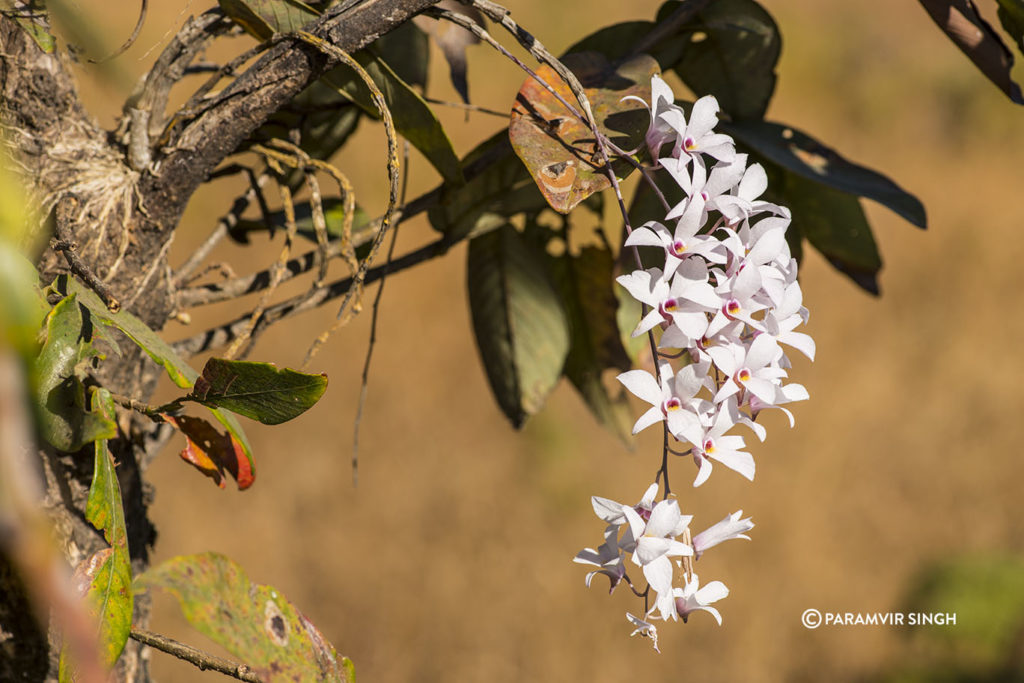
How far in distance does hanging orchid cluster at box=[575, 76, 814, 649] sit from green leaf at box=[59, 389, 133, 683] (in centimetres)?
15

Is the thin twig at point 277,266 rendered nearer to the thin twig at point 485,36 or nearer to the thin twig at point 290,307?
the thin twig at point 290,307

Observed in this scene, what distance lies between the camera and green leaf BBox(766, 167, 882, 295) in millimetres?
456

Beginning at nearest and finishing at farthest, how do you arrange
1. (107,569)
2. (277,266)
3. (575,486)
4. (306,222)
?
(107,569) → (277,266) → (306,222) → (575,486)

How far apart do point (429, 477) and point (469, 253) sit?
1527 mm

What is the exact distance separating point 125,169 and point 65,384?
13 centimetres

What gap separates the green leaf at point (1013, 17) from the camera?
329 millimetres

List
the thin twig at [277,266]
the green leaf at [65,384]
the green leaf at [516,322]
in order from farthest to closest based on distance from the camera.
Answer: the green leaf at [516,322] → the thin twig at [277,266] → the green leaf at [65,384]

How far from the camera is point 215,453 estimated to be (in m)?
0.34

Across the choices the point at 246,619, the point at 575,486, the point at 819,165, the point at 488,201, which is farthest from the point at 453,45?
the point at 575,486

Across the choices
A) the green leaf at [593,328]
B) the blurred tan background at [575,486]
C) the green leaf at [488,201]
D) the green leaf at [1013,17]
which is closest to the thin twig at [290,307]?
the green leaf at [488,201]

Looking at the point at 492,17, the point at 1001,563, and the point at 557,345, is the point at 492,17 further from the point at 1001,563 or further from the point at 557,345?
the point at 1001,563

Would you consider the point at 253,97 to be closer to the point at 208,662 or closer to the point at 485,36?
the point at 485,36

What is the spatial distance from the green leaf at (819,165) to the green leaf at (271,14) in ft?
0.69

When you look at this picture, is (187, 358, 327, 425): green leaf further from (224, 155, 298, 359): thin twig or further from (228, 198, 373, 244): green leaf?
(228, 198, 373, 244): green leaf
